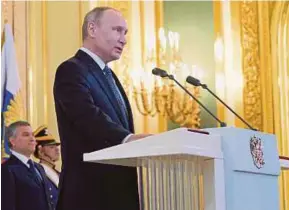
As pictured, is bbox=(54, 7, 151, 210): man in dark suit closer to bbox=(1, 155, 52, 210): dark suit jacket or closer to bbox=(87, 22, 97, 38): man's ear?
bbox=(87, 22, 97, 38): man's ear

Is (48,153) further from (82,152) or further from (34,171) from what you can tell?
(82,152)

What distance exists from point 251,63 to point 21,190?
9.65 feet

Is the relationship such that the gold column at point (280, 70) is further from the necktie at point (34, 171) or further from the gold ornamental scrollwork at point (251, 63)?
the necktie at point (34, 171)

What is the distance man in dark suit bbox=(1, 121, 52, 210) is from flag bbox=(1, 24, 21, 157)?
38.4 inches

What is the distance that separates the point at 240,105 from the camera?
631 cm

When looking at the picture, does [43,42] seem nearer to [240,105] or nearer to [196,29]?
[196,29]

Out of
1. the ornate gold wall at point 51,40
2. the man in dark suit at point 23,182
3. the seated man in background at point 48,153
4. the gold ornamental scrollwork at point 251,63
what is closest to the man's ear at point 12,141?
the man in dark suit at point 23,182

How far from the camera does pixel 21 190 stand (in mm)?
4137

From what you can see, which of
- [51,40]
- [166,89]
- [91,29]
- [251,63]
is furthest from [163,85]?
[91,29]

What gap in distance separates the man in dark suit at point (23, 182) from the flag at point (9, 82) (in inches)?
38.4

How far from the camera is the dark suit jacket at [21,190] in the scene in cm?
409

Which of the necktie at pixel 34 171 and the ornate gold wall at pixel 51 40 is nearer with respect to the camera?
the necktie at pixel 34 171

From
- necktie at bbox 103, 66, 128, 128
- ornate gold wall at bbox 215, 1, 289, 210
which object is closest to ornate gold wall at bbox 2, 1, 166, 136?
ornate gold wall at bbox 215, 1, 289, 210

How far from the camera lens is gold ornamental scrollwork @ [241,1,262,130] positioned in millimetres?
6316
